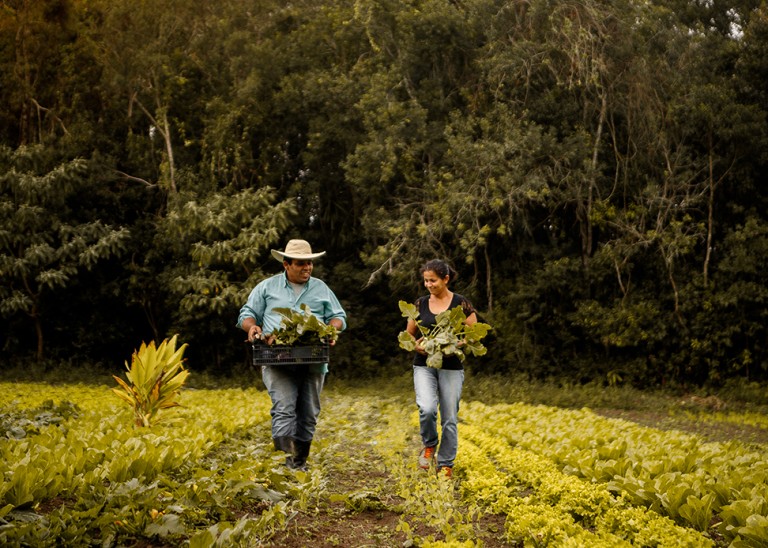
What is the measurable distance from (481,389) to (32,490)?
1640cm

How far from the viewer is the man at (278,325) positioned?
22.8ft

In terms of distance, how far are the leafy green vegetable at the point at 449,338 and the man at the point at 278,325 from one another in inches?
30.4

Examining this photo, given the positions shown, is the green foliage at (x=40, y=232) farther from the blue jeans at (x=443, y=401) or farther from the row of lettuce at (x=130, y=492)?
the blue jeans at (x=443, y=401)

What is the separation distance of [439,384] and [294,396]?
1.38 m

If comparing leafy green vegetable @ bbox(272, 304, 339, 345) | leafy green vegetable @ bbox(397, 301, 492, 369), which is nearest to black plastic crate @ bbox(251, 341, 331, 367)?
leafy green vegetable @ bbox(272, 304, 339, 345)

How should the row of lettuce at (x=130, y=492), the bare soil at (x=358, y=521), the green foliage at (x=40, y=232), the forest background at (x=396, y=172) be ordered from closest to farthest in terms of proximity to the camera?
the row of lettuce at (x=130, y=492), the bare soil at (x=358, y=521), the forest background at (x=396, y=172), the green foliage at (x=40, y=232)

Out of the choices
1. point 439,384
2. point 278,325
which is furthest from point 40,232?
point 439,384

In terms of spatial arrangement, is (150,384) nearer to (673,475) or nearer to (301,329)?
(301,329)

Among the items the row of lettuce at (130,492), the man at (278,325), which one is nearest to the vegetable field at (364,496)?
the row of lettuce at (130,492)

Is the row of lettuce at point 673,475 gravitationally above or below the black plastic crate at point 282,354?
Answer: below

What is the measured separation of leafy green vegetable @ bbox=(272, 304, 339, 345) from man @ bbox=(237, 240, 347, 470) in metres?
0.10

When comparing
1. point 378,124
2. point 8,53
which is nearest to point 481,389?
point 378,124

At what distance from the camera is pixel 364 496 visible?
628 centimetres

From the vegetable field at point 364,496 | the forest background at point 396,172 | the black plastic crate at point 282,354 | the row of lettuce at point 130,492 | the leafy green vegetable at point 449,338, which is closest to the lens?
the row of lettuce at point 130,492
